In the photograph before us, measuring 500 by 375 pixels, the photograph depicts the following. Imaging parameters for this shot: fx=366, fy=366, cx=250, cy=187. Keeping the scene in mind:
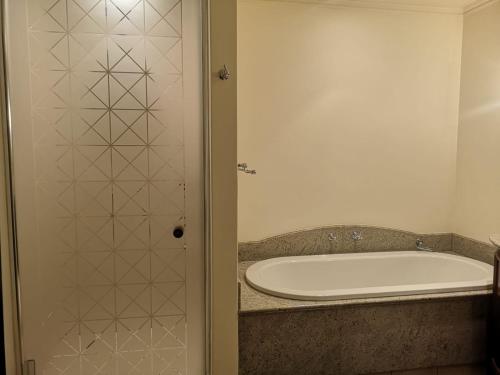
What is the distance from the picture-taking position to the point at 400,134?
3029 mm

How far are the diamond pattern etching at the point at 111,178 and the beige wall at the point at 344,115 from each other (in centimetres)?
105

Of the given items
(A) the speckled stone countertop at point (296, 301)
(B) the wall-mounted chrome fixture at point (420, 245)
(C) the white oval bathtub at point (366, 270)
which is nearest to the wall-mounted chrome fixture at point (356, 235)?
(C) the white oval bathtub at point (366, 270)

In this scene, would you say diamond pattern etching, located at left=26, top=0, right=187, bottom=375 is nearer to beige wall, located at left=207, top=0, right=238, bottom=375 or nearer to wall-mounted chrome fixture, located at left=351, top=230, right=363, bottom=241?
beige wall, located at left=207, top=0, right=238, bottom=375

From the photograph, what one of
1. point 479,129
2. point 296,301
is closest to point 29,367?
point 296,301

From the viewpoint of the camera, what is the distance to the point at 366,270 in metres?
2.94

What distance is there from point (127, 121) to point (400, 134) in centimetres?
223

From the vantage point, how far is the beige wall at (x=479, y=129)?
2.74 meters

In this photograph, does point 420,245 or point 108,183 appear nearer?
point 108,183

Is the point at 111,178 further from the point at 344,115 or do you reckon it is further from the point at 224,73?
the point at 344,115

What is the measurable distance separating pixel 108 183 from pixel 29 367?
99 centimetres

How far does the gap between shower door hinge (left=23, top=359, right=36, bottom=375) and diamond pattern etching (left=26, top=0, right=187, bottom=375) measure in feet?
0.13

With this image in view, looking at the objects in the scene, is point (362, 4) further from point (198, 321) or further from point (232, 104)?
point (198, 321)

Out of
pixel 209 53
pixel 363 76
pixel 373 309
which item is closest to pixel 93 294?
pixel 209 53

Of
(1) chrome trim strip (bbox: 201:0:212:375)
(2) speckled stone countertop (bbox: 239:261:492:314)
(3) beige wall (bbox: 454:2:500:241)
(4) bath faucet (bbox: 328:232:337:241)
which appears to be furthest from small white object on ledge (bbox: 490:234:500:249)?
(1) chrome trim strip (bbox: 201:0:212:375)
